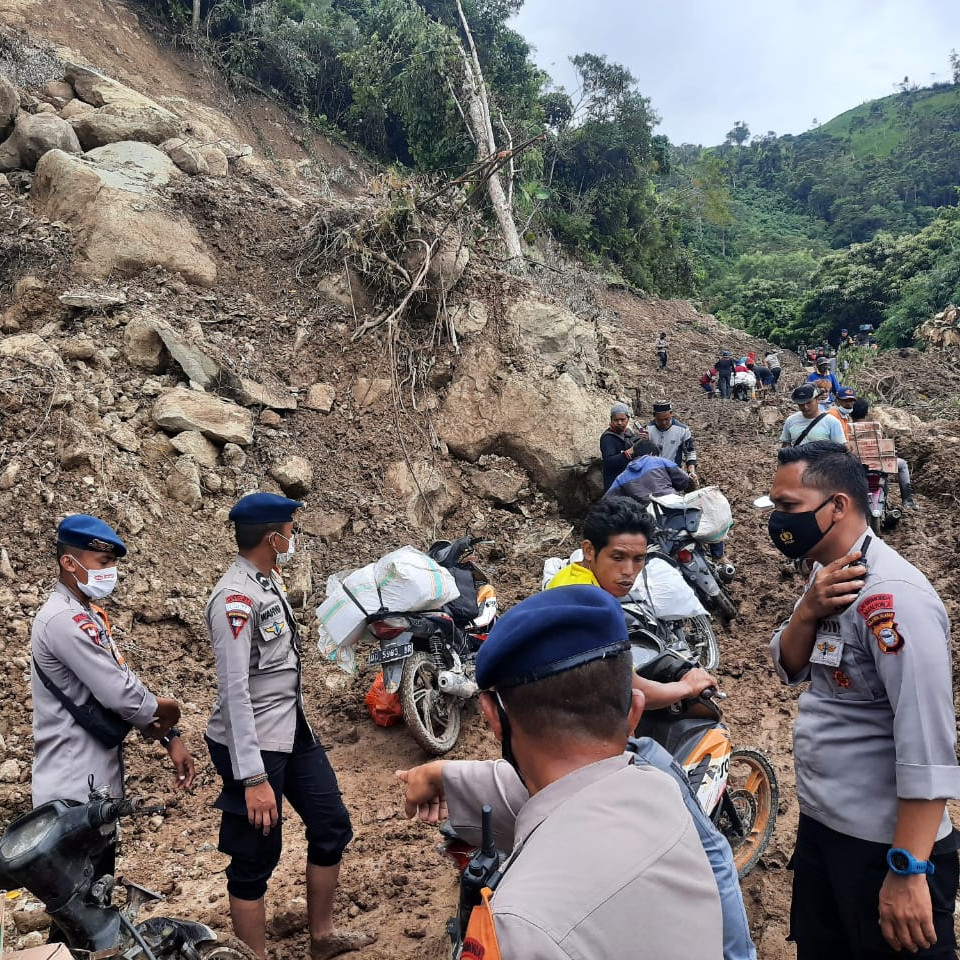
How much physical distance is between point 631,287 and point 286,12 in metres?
12.4

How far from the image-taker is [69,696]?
2.46 m

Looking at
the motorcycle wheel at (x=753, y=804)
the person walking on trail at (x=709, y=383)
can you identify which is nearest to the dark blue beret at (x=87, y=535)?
the motorcycle wheel at (x=753, y=804)

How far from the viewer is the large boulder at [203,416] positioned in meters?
5.92

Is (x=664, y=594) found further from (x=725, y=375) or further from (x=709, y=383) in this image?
(x=709, y=383)

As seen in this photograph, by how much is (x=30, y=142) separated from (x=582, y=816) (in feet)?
32.0

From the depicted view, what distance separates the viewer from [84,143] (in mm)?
8539

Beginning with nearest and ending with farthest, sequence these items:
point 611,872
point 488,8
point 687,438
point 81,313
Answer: point 611,872, point 81,313, point 687,438, point 488,8

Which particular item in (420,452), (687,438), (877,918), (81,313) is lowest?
(877,918)

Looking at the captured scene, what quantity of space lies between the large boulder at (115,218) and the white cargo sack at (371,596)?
16.5 ft

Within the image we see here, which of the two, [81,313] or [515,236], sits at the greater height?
[515,236]

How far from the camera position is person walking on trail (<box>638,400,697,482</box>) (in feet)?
22.9

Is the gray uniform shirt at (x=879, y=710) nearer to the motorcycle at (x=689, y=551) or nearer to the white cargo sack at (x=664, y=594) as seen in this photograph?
the white cargo sack at (x=664, y=594)

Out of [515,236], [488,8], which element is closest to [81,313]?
[515,236]

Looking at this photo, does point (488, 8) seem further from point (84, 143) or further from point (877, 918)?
point (877, 918)
